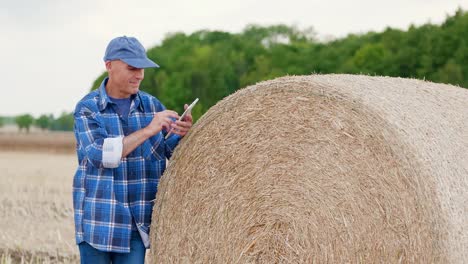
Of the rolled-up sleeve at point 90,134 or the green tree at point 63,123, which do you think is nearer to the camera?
the rolled-up sleeve at point 90,134

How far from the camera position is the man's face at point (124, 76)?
5125mm

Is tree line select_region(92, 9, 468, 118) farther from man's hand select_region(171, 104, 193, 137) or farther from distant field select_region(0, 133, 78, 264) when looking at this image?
man's hand select_region(171, 104, 193, 137)

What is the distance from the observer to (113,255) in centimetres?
539

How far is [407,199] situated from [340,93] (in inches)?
30.6

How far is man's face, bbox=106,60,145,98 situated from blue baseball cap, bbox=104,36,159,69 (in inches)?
1.9

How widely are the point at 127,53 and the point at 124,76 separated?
0.16 meters

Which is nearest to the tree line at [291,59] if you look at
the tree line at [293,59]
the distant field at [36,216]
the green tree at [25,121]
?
the tree line at [293,59]

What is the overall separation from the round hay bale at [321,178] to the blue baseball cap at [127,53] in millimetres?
599

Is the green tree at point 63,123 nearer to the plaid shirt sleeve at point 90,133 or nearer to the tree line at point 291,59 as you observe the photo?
the tree line at point 291,59

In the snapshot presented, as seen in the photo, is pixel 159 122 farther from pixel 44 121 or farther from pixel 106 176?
pixel 44 121

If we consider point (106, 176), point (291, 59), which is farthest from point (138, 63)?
point (291, 59)

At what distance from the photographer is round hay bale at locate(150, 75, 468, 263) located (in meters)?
4.57

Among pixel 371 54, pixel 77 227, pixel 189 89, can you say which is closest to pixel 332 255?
pixel 77 227

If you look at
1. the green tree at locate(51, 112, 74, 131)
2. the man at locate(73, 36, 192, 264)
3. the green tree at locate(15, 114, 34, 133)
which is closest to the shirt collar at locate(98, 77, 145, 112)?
the man at locate(73, 36, 192, 264)
